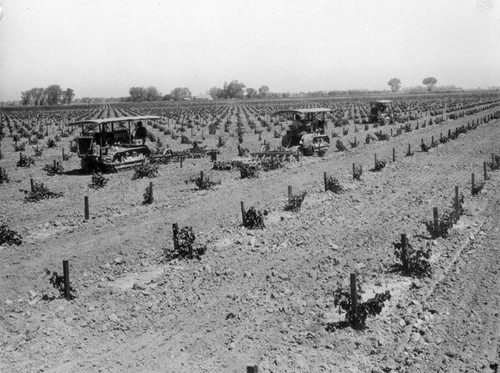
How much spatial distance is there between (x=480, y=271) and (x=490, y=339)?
92.6 inches

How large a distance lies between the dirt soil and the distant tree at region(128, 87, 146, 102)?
448 ft

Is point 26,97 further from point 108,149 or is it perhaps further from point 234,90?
point 108,149

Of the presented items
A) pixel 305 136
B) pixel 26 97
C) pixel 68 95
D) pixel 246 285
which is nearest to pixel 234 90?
pixel 68 95

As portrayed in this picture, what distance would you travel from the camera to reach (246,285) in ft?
25.7

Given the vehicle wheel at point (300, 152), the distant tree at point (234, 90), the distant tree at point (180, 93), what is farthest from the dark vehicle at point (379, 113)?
the distant tree at point (180, 93)

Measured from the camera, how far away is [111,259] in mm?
9047

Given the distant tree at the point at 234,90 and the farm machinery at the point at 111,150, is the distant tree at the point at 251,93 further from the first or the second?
the farm machinery at the point at 111,150

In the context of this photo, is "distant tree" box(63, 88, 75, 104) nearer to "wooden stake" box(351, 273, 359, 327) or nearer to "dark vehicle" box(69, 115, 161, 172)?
"dark vehicle" box(69, 115, 161, 172)

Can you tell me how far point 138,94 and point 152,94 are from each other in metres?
4.32

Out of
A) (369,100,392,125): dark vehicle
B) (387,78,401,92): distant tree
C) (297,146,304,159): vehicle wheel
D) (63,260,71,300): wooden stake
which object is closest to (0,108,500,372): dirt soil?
(63,260,71,300): wooden stake

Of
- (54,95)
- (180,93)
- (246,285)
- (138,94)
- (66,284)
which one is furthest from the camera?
(180,93)

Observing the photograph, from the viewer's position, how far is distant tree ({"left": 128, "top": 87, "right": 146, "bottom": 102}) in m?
145

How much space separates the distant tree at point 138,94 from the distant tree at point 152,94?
960 mm

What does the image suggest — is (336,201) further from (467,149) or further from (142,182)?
(467,149)
